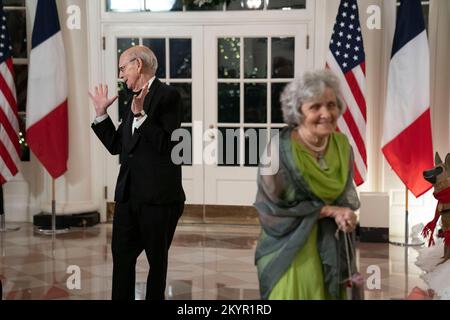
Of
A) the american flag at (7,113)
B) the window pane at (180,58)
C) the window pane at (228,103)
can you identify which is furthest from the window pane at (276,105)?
the american flag at (7,113)

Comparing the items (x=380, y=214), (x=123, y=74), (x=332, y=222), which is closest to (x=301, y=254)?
(x=332, y=222)

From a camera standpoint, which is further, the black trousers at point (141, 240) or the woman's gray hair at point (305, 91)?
→ the black trousers at point (141, 240)

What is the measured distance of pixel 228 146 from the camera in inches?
292

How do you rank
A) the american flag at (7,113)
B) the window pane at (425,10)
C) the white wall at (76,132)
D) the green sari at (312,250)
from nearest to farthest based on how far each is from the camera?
the green sari at (312,250), the window pane at (425,10), the american flag at (7,113), the white wall at (76,132)

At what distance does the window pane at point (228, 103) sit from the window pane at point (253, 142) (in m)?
0.20

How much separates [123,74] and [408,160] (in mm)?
3659

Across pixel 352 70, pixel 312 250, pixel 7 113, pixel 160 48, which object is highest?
pixel 160 48

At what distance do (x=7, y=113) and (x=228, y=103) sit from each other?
2301mm

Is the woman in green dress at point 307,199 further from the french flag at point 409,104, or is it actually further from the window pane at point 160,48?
the window pane at point 160,48

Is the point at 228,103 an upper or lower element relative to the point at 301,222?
upper

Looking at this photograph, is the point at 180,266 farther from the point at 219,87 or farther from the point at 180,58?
the point at 180,58

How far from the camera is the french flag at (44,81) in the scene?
22.7 ft

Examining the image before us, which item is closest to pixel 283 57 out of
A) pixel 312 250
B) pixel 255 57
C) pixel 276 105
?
pixel 255 57

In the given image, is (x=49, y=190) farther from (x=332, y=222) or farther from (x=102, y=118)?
(x=332, y=222)
